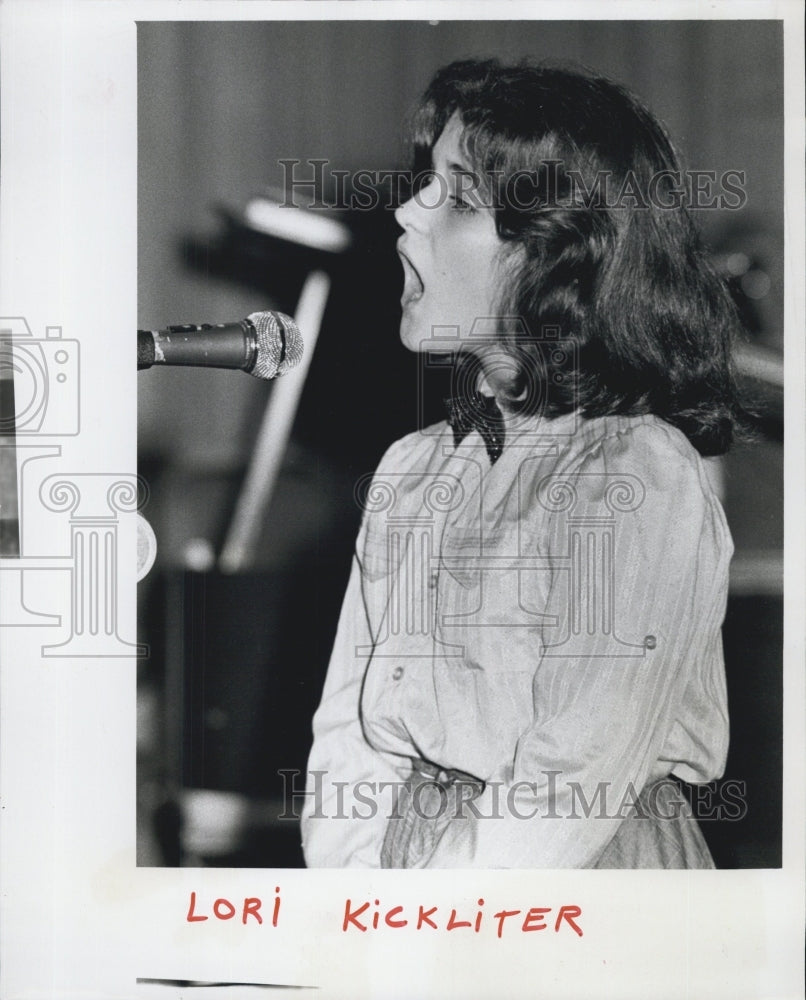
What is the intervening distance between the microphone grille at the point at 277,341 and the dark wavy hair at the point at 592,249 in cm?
35

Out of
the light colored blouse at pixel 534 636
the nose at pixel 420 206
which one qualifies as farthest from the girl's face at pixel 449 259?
the light colored blouse at pixel 534 636

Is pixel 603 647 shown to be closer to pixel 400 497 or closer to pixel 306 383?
pixel 400 497

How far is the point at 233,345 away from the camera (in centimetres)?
170

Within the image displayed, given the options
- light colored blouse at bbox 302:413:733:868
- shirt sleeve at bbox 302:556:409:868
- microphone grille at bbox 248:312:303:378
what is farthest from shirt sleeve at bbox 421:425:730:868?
microphone grille at bbox 248:312:303:378

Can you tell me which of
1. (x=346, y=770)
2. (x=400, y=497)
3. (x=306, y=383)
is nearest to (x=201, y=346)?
(x=306, y=383)

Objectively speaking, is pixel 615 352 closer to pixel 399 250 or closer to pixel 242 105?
pixel 399 250

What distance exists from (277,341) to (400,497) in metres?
0.33

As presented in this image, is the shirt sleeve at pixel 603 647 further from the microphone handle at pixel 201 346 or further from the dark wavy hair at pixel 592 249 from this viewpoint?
the microphone handle at pixel 201 346

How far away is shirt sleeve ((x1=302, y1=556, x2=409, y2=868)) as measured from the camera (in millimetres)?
1689

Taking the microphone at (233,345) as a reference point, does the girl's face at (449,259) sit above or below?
above

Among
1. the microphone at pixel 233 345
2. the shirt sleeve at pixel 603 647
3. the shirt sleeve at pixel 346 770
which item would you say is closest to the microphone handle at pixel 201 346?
the microphone at pixel 233 345

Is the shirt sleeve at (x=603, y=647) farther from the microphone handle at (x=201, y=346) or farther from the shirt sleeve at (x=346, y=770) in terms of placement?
the microphone handle at (x=201, y=346)

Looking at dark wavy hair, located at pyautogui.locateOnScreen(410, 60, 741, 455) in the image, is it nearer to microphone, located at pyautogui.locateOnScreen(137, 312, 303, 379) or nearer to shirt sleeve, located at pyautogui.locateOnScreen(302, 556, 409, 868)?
microphone, located at pyautogui.locateOnScreen(137, 312, 303, 379)

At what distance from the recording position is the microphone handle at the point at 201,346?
1.70 metres
